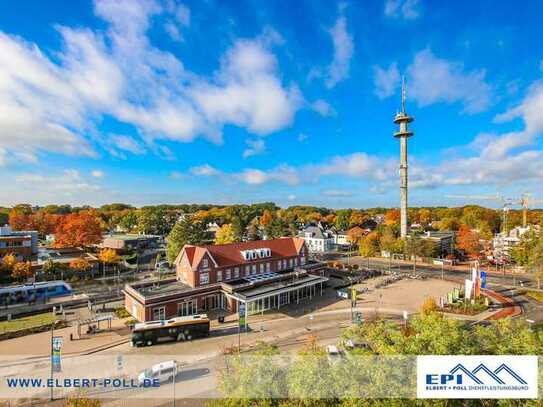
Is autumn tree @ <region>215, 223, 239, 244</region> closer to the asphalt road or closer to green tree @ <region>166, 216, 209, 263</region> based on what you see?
green tree @ <region>166, 216, 209, 263</region>

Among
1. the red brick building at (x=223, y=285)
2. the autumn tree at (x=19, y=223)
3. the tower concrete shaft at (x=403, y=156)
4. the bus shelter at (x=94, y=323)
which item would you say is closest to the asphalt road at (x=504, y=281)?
the tower concrete shaft at (x=403, y=156)

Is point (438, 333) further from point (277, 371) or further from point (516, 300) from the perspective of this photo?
point (516, 300)

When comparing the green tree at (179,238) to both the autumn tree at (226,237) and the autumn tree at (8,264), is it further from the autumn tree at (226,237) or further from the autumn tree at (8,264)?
the autumn tree at (8,264)

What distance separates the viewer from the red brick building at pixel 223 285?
3362 cm

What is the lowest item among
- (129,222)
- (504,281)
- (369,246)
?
(504,281)

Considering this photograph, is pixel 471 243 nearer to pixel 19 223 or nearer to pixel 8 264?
pixel 8 264

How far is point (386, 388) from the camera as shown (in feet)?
37.6

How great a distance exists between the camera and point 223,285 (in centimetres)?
3753

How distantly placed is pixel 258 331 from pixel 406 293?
26150 mm

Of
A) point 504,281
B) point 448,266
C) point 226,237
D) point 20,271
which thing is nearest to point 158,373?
point 20,271

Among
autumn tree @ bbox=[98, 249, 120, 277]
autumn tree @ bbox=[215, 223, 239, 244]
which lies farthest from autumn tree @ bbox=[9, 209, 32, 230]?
autumn tree @ bbox=[215, 223, 239, 244]

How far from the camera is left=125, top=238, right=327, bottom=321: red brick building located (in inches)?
1324

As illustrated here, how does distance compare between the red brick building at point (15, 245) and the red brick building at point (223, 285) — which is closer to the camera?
the red brick building at point (223, 285)

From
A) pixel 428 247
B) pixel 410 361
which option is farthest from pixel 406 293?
pixel 410 361
